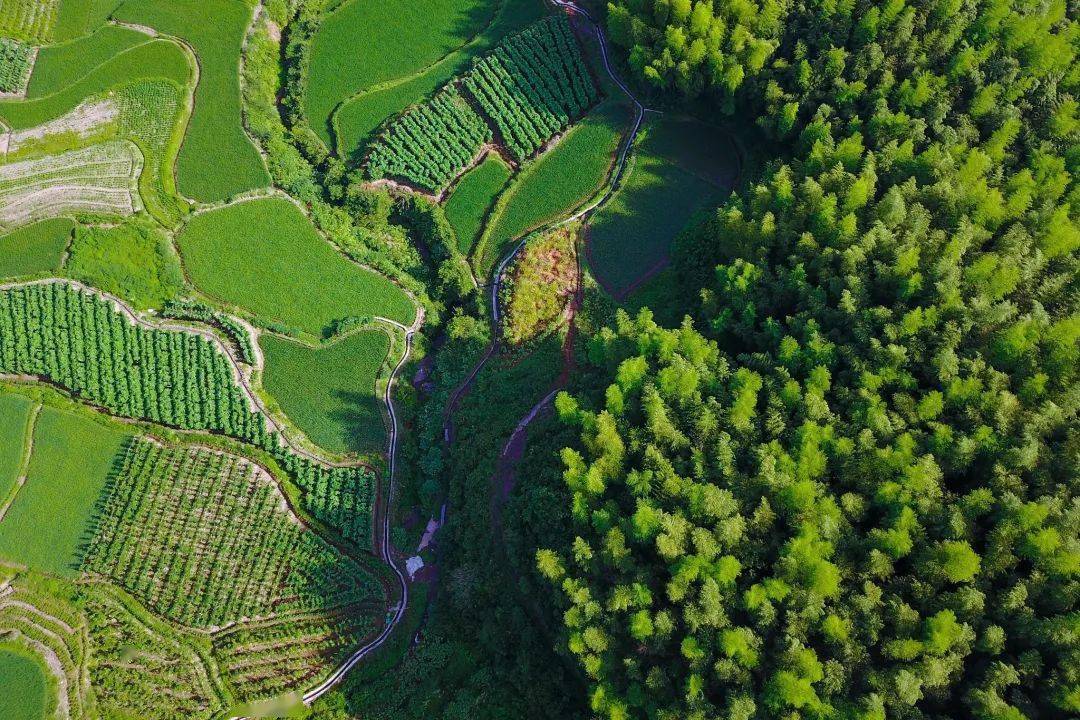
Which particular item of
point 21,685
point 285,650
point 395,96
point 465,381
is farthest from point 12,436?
point 395,96

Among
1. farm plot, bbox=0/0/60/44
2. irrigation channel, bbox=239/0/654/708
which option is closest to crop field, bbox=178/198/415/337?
irrigation channel, bbox=239/0/654/708

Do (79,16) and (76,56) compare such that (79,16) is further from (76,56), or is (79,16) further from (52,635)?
(52,635)

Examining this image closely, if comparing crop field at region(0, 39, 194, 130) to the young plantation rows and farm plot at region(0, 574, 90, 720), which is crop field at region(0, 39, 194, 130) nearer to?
the young plantation rows

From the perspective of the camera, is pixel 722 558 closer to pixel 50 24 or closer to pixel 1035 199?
pixel 1035 199

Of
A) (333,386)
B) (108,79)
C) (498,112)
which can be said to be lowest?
(333,386)

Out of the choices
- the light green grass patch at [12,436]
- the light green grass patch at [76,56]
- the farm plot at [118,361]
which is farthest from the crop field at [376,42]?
the light green grass patch at [12,436]

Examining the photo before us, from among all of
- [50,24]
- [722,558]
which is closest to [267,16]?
[50,24]

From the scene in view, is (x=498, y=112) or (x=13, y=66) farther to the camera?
(x=13, y=66)
